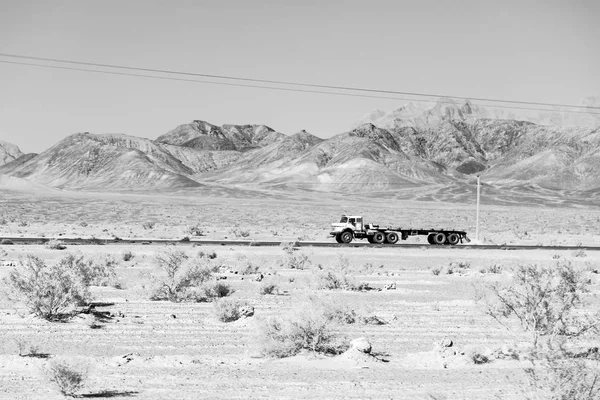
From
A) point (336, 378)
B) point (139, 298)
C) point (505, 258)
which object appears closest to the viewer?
point (336, 378)

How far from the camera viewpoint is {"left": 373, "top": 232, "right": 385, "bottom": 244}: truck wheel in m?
49.0

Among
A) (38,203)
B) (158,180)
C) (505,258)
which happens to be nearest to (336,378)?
(505,258)

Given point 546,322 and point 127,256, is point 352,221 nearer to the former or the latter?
point 127,256

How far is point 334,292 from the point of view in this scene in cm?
2459

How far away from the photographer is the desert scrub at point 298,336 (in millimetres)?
Result: 14367

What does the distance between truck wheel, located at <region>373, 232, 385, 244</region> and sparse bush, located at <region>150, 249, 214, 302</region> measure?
81.8ft

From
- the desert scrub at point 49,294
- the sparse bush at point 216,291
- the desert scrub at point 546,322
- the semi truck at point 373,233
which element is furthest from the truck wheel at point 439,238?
the desert scrub at point 49,294

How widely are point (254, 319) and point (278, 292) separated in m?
5.84

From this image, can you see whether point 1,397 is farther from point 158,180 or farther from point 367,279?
point 158,180

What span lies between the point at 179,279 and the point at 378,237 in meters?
27.5

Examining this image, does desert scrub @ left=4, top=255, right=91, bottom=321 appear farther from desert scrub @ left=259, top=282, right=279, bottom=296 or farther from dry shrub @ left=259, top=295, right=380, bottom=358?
dry shrub @ left=259, top=295, right=380, bottom=358

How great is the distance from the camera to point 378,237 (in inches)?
1933

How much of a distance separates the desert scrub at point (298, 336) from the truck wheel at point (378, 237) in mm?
34176

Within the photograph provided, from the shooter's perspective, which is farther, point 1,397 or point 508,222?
point 508,222
